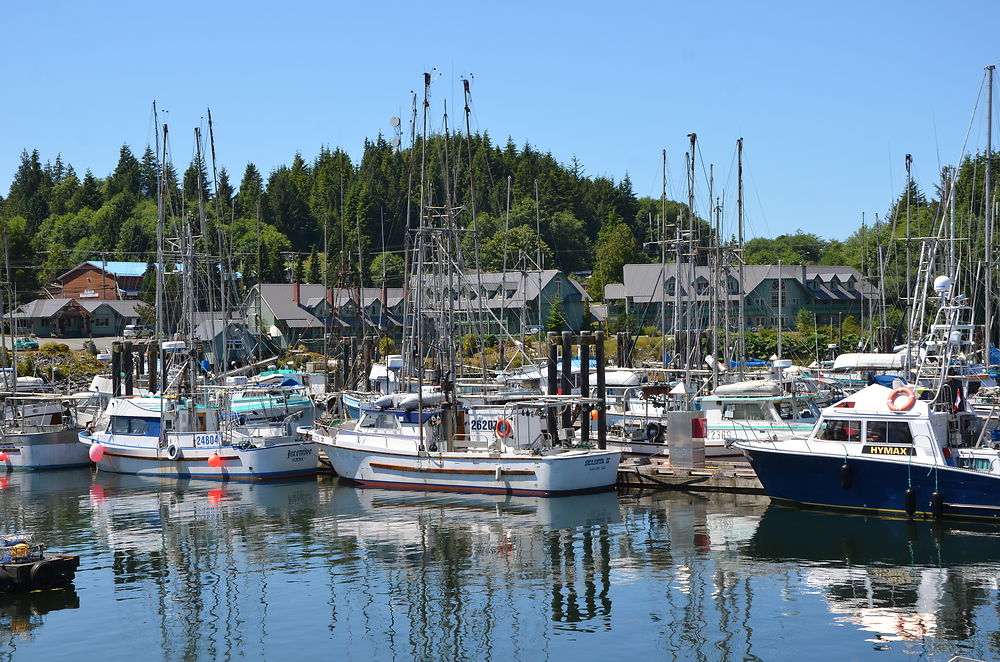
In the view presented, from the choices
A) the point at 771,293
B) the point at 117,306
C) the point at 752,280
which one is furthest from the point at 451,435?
the point at 117,306

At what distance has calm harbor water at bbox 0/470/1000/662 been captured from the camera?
76.2ft

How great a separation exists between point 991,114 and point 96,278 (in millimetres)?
101454

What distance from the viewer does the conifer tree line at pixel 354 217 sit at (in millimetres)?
120938

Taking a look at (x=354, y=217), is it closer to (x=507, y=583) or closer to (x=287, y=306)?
(x=287, y=306)

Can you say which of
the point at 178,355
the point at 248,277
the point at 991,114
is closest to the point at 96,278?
the point at 248,277

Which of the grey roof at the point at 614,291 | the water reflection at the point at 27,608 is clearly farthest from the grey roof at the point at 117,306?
the water reflection at the point at 27,608

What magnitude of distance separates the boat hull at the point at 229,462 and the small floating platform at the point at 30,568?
16542 millimetres

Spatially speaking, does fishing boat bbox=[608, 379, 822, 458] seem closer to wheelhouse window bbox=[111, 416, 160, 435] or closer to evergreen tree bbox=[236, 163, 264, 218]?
wheelhouse window bbox=[111, 416, 160, 435]

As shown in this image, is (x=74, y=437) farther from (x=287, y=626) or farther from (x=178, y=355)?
(x=287, y=626)

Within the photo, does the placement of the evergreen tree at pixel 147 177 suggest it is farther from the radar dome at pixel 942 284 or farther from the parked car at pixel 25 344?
the radar dome at pixel 942 284

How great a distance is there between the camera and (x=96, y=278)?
4675 inches

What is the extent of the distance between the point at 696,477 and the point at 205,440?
20236 mm

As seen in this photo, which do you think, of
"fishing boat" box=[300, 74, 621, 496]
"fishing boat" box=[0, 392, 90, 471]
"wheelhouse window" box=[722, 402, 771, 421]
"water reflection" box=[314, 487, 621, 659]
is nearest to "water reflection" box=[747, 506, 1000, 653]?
"water reflection" box=[314, 487, 621, 659]

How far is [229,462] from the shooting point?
45.1m
